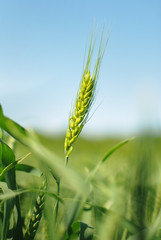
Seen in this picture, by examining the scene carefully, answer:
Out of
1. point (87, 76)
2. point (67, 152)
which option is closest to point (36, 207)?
point (67, 152)

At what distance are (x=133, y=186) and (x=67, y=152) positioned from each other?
0.49ft

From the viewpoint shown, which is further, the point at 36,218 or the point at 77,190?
the point at 36,218

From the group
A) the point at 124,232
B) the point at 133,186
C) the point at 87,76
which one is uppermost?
the point at 87,76

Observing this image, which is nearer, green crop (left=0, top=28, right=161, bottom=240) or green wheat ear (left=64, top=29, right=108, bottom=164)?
green crop (left=0, top=28, right=161, bottom=240)

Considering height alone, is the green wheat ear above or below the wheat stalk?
above

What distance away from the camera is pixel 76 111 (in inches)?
15.6

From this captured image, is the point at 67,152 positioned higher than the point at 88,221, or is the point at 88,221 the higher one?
the point at 67,152

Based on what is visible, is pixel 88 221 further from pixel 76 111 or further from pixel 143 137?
pixel 143 137

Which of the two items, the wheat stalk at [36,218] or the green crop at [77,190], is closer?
the green crop at [77,190]

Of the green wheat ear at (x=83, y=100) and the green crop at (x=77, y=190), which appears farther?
the green wheat ear at (x=83, y=100)

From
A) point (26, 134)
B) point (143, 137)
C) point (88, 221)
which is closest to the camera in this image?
point (143, 137)

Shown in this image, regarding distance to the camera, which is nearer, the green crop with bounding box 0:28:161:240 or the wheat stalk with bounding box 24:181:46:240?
the green crop with bounding box 0:28:161:240

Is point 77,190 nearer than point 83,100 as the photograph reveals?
Yes

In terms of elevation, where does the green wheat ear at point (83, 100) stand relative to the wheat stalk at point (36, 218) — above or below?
above
